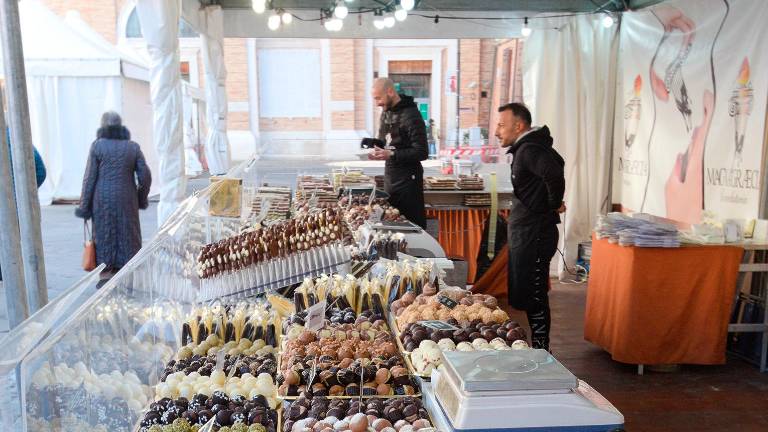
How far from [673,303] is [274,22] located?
15.8 ft

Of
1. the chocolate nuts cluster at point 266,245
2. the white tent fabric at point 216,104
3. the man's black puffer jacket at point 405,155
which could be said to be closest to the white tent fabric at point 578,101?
the man's black puffer jacket at point 405,155

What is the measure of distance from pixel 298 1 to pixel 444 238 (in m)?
3.08

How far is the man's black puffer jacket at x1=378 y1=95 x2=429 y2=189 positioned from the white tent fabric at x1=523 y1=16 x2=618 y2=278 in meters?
2.24

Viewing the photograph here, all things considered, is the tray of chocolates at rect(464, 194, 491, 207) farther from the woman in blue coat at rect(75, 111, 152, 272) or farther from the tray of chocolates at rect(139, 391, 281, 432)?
the tray of chocolates at rect(139, 391, 281, 432)

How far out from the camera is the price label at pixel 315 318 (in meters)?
2.40

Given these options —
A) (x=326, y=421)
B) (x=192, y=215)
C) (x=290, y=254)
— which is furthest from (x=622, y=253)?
(x=326, y=421)

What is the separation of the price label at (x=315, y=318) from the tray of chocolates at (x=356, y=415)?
488 mm

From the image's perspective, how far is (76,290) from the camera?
1.77m

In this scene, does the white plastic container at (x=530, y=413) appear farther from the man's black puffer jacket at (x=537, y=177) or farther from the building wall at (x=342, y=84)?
the building wall at (x=342, y=84)

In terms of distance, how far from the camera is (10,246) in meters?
2.71

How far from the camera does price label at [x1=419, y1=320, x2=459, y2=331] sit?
7.66 ft

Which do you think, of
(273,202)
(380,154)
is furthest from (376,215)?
(273,202)

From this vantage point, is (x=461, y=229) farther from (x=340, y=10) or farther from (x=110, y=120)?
(x=110, y=120)

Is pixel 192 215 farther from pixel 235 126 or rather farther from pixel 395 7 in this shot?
pixel 235 126
